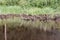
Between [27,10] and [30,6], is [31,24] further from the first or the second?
[30,6]

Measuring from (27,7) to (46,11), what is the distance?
0.84 meters

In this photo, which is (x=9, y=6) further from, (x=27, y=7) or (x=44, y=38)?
(x=44, y=38)

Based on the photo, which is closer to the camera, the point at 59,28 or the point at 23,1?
the point at 59,28

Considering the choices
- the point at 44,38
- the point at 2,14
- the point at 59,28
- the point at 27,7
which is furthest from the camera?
the point at 27,7

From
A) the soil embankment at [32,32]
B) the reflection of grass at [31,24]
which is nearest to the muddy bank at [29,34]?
the soil embankment at [32,32]

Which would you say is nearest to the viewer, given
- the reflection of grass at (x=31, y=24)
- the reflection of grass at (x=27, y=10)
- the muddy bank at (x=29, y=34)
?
the muddy bank at (x=29, y=34)

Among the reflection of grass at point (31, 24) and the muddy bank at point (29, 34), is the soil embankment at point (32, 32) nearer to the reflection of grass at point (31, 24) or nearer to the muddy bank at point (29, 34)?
the muddy bank at point (29, 34)

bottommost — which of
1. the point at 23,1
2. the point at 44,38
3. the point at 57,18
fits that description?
the point at 44,38

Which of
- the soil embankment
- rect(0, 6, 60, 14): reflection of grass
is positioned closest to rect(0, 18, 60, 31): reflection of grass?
the soil embankment

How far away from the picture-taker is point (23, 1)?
853 centimetres

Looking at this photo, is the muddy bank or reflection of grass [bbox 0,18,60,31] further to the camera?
reflection of grass [bbox 0,18,60,31]

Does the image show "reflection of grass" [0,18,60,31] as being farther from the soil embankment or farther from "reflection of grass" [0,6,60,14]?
"reflection of grass" [0,6,60,14]

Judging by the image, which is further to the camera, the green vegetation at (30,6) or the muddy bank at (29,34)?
the green vegetation at (30,6)

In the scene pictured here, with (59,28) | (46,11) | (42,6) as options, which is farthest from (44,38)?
(42,6)
